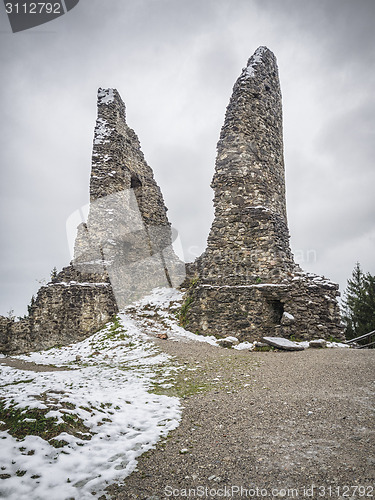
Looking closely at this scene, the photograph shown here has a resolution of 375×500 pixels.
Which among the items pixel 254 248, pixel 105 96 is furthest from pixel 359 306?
pixel 105 96

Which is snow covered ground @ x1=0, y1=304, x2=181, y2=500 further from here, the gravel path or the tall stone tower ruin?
the tall stone tower ruin

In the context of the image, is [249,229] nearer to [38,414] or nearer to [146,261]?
[146,261]

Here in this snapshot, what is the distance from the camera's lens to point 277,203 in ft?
40.9

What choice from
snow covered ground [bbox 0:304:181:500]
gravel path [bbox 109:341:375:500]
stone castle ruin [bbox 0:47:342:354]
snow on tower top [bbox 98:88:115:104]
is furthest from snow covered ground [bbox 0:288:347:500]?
snow on tower top [bbox 98:88:115:104]

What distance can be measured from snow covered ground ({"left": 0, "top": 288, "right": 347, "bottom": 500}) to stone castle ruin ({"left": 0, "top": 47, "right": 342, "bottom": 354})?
409cm

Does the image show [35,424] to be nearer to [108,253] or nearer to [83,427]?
[83,427]

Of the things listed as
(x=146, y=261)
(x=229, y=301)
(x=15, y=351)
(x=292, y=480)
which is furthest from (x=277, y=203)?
(x=15, y=351)

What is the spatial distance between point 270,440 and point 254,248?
8122 millimetres

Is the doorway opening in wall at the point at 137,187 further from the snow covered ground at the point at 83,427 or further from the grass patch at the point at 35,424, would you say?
the grass patch at the point at 35,424

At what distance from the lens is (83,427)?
3.49 metres

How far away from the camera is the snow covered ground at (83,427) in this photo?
250 centimetres

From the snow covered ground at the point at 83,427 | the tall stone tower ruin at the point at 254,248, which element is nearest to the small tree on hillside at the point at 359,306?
the tall stone tower ruin at the point at 254,248

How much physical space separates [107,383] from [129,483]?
10.8 feet

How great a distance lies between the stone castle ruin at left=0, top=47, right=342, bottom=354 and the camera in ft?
32.1
